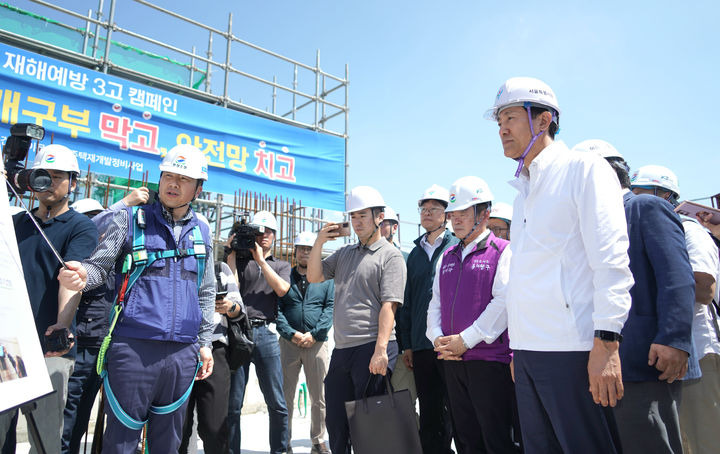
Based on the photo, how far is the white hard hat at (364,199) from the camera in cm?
379

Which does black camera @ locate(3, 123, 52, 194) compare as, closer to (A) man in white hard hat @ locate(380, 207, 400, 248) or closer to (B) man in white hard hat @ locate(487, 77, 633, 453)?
(B) man in white hard hat @ locate(487, 77, 633, 453)

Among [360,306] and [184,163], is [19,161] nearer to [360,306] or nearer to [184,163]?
[184,163]

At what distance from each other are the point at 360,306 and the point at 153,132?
5986 millimetres

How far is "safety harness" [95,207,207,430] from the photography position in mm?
2463

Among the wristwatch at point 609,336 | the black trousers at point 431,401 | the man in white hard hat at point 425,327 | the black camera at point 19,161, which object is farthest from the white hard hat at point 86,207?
the wristwatch at point 609,336

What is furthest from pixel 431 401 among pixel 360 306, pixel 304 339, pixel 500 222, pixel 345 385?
pixel 500 222

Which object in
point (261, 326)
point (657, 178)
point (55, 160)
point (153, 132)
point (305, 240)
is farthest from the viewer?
point (153, 132)

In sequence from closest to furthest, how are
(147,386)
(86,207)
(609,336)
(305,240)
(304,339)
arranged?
(609,336) → (147,386) → (86,207) → (304,339) → (305,240)

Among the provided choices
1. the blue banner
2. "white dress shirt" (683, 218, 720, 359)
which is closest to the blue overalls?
"white dress shirt" (683, 218, 720, 359)

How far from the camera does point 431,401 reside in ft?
12.5

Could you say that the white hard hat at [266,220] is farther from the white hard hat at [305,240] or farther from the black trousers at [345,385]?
the black trousers at [345,385]

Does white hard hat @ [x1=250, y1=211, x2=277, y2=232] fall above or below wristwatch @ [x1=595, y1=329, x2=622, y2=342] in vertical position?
above

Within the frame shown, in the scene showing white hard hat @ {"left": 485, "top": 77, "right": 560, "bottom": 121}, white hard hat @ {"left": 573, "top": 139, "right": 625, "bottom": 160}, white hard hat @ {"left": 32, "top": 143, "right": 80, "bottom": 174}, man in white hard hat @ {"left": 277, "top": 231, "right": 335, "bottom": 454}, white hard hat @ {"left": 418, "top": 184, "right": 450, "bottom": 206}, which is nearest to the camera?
white hard hat @ {"left": 485, "top": 77, "right": 560, "bottom": 121}

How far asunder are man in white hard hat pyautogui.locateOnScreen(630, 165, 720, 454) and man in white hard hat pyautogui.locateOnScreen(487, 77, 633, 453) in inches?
45.2
